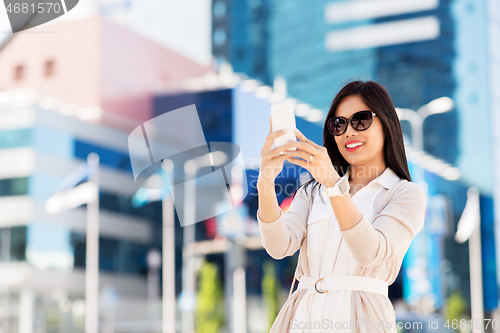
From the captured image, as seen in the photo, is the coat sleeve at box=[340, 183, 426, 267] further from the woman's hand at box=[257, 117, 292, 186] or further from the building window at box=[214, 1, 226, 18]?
the building window at box=[214, 1, 226, 18]

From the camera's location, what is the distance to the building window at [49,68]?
4135cm

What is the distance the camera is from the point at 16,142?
114ft

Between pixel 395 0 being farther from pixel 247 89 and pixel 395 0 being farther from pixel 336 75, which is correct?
pixel 247 89

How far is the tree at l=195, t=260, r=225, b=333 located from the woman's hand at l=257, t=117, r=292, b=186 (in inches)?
1233

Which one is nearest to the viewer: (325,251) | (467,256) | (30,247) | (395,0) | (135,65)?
(325,251)

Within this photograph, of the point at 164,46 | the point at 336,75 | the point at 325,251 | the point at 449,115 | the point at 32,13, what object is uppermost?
the point at 164,46

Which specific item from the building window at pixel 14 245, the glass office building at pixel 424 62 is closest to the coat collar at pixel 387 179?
the glass office building at pixel 424 62

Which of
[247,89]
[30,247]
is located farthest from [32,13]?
[247,89]

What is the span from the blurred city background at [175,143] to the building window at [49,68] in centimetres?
10

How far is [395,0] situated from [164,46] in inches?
698

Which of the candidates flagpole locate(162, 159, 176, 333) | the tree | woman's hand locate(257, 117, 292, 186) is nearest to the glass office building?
the tree

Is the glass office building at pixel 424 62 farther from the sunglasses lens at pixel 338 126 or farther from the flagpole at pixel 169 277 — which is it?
the sunglasses lens at pixel 338 126

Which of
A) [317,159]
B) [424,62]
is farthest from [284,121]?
[424,62]

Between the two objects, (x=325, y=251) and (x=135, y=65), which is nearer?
(x=325, y=251)
